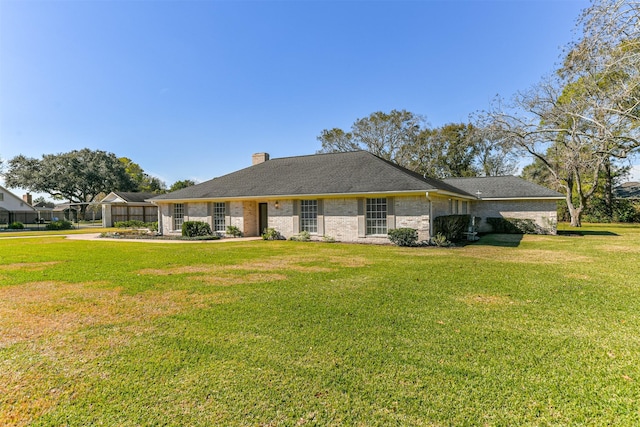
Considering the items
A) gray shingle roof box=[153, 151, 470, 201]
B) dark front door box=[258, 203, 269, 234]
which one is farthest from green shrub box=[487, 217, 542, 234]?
dark front door box=[258, 203, 269, 234]

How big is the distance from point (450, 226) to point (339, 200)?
17.2 feet

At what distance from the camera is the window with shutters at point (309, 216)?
51.1 feet

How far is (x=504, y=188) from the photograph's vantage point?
67.9 feet

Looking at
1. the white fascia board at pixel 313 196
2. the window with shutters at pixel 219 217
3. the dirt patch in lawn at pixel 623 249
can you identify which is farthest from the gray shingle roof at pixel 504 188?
the window with shutters at pixel 219 217

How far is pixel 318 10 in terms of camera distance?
13.7 m

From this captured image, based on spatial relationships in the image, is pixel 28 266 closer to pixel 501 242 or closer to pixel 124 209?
pixel 501 242

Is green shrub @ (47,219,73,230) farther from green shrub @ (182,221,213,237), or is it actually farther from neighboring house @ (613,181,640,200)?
neighboring house @ (613,181,640,200)

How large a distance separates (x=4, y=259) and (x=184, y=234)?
26.5ft

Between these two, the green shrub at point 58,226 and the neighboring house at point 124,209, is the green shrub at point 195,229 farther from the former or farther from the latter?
the green shrub at point 58,226

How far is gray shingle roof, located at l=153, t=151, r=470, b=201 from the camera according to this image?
14.0 meters

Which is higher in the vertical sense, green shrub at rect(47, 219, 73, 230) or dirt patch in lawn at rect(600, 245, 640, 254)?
green shrub at rect(47, 219, 73, 230)

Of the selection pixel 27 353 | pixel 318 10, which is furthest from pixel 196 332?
pixel 318 10

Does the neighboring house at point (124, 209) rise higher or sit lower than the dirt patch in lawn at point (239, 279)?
higher

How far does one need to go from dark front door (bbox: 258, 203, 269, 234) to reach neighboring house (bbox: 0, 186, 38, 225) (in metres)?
36.1
